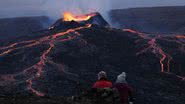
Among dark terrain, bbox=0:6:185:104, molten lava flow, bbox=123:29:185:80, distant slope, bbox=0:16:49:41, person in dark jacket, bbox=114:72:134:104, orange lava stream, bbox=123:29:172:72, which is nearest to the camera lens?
person in dark jacket, bbox=114:72:134:104

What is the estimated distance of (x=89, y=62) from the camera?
34.8 metres

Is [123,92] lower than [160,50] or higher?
lower

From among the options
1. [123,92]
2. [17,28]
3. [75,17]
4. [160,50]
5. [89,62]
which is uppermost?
[75,17]

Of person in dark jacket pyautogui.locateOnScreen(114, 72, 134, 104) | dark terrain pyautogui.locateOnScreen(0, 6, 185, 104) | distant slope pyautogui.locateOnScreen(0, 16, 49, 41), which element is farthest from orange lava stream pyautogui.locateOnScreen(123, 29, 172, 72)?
distant slope pyautogui.locateOnScreen(0, 16, 49, 41)

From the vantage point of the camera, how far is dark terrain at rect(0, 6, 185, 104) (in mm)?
28500

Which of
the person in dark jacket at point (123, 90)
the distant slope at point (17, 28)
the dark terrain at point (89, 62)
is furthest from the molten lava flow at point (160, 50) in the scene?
the distant slope at point (17, 28)

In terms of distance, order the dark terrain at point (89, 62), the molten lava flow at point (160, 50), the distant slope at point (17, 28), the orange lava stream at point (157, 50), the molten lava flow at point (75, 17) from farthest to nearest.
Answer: the distant slope at point (17, 28) → the molten lava flow at point (75, 17) → the orange lava stream at point (157, 50) → the molten lava flow at point (160, 50) → the dark terrain at point (89, 62)

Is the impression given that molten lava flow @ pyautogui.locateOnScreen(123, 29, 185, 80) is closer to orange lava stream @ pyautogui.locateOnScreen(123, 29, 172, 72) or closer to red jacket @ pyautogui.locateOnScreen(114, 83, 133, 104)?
orange lava stream @ pyautogui.locateOnScreen(123, 29, 172, 72)

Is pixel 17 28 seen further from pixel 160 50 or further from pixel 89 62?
pixel 89 62

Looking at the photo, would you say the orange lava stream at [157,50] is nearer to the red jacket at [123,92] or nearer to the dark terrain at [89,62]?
the dark terrain at [89,62]

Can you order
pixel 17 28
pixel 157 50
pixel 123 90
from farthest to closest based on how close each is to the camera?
pixel 17 28
pixel 157 50
pixel 123 90

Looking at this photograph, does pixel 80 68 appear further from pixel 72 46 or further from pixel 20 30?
pixel 20 30

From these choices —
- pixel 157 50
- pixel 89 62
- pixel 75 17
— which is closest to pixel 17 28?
pixel 75 17

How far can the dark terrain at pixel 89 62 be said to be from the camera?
93.5 ft
